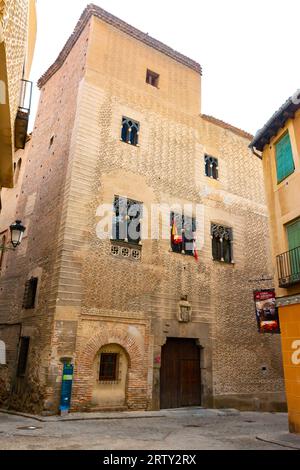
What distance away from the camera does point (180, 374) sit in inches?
552

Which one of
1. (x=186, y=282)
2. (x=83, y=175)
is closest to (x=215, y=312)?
(x=186, y=282)

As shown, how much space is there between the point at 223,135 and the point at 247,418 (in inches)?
531

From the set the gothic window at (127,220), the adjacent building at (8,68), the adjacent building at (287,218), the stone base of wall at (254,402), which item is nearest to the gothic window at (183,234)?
the gothic window at (127,220)

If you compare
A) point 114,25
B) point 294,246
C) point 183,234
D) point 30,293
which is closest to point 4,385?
point 30,293

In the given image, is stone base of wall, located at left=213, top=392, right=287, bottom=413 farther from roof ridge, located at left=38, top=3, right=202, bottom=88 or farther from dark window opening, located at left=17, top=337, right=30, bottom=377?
roof ridge, located at left=38, top=3, right=202, bottom=88

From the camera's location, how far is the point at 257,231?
18422 mm

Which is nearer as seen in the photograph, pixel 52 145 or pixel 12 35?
pixel 12 35

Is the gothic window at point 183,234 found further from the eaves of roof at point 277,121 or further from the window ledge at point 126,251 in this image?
the eaves of roof at point 277,121

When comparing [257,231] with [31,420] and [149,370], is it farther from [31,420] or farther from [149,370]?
[31,420]

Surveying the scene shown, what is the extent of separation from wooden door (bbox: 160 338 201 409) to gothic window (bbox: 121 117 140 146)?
8.47 meters

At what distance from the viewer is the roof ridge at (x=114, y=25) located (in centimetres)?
1616

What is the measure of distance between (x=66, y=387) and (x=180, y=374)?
4913 mm

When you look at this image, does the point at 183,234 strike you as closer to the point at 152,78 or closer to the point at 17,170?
the point at 152,78

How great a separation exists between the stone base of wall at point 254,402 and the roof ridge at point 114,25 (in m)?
16.1
